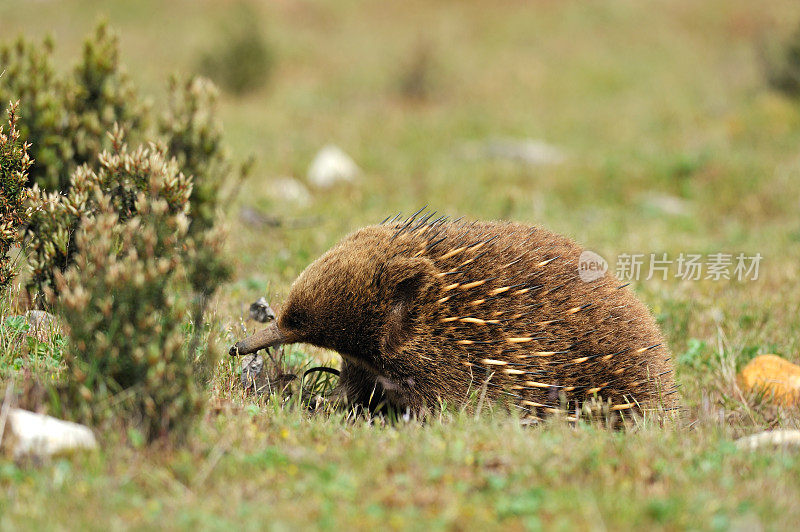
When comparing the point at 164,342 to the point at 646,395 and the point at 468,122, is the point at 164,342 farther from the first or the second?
the point at 468,122

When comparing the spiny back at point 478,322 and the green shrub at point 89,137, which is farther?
the green shrub at point 89,137

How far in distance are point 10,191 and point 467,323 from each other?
2.69 m

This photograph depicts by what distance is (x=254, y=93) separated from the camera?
17250mm

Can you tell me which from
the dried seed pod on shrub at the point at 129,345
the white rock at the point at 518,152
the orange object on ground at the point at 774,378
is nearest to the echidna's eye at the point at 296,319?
the dried seed pod on shrub at the point at 129,345

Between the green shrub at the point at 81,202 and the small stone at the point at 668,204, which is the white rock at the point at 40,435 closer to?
the green shrub at the point at 81,202

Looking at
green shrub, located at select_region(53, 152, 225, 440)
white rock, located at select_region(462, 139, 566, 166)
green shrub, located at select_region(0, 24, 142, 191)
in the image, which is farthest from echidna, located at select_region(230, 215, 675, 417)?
white rock, located at select_region(462, 139, 566, 166)

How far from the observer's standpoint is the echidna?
387cm

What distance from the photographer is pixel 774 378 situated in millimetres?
5031

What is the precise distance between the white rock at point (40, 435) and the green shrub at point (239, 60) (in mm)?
14923

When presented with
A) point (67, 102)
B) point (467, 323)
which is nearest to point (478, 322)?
point (467, 323)

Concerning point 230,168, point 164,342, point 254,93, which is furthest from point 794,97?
point 164,342

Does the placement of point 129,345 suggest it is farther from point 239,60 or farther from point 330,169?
point 239,60

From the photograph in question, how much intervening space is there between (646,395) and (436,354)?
1.20 meters

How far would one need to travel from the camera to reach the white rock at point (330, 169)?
11117 mm
